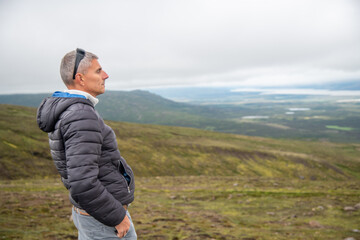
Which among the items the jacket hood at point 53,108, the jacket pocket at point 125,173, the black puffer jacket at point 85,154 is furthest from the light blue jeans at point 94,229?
the jacket hood at point 53,108

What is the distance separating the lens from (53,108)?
13.9 ft

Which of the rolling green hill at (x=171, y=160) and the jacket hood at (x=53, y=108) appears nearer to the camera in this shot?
the jacket hood at (x=53, y=108)

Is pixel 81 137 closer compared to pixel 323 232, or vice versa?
pixel 81 137

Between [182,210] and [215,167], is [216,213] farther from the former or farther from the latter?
[215,167]

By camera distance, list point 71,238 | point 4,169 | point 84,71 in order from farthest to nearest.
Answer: point 4,169
point 71,238
point 84,71

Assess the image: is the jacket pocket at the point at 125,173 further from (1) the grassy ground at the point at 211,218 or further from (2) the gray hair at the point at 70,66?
(1) the grassy ground at the point at 211,218

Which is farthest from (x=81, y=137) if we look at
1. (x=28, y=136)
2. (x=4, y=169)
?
(x=28, y=136)

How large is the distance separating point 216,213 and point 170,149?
7827cm

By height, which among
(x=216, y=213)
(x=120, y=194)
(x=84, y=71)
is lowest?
(x=216, y=213)

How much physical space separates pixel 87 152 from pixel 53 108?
3.33ft

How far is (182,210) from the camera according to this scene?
1898 cm

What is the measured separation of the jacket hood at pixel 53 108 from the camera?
13.8 feet

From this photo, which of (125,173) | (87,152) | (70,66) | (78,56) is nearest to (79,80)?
(70,66)

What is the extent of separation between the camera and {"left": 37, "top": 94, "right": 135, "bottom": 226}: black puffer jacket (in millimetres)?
3969
